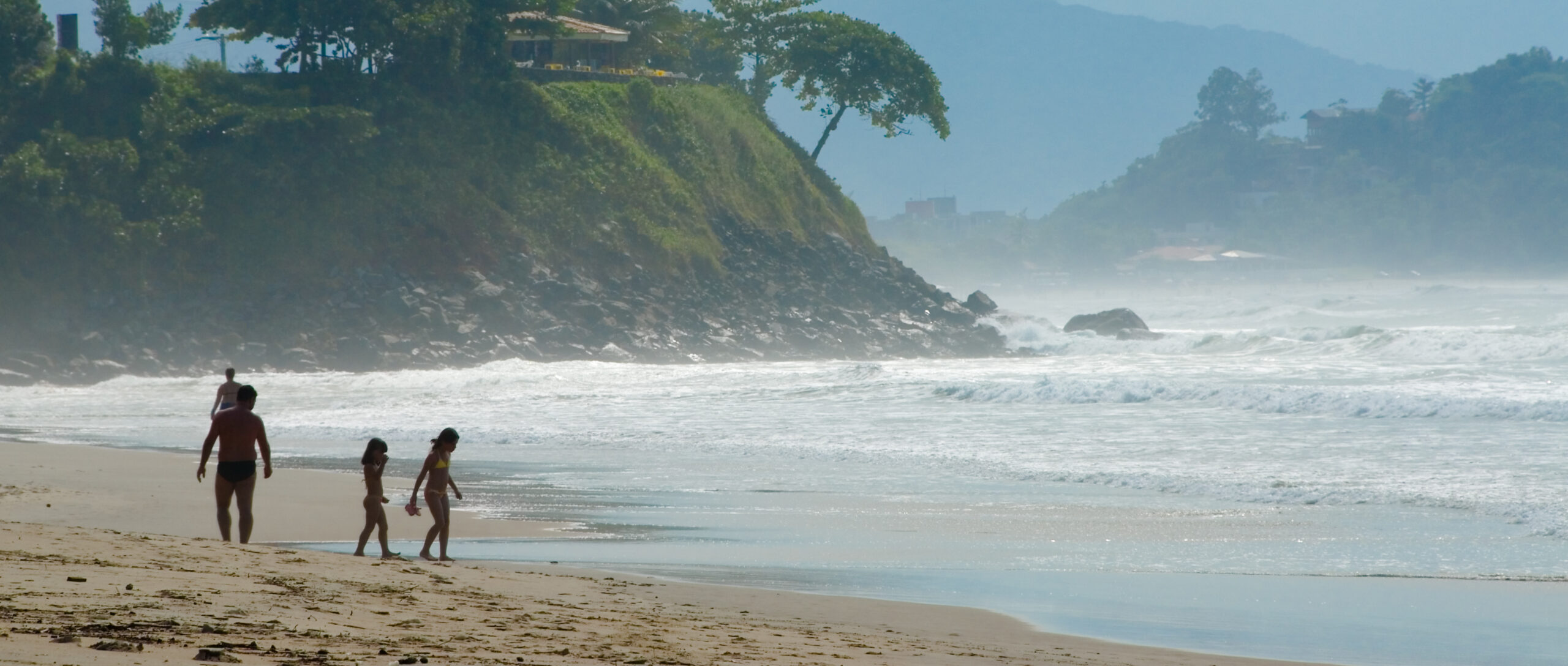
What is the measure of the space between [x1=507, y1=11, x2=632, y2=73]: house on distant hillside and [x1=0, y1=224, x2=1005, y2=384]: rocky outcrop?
26.3 ft

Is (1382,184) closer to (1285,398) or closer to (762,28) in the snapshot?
(762,28)

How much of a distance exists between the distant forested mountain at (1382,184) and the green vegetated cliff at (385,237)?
3763 inches

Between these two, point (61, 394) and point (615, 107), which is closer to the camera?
point (61, 394)

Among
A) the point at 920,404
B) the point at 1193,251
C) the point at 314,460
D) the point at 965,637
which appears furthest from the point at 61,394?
the point at 1193,251

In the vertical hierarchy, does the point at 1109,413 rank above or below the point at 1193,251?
below

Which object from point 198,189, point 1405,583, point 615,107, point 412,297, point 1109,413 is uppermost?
point 615,107

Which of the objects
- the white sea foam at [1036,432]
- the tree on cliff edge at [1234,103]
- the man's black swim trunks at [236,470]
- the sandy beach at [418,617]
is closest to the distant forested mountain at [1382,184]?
the tree on cliff edge at [1234,103]

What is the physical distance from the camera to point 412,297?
35312 mm

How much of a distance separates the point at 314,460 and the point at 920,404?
9526mm

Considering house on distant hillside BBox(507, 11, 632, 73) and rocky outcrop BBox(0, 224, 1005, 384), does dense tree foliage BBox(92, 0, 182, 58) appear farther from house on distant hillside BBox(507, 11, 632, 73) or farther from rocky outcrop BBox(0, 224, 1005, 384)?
house on distant hillside BBox(507, 11, 632, 73)

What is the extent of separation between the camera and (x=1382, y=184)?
428 ft

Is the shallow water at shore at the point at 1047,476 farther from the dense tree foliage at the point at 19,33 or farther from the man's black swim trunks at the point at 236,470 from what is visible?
the dense tree foliage at the point at 19,33

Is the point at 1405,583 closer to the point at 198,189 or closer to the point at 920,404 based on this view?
the point at 920,404

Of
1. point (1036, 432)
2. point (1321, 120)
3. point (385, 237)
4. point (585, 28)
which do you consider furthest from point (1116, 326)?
point (1321, 120)
